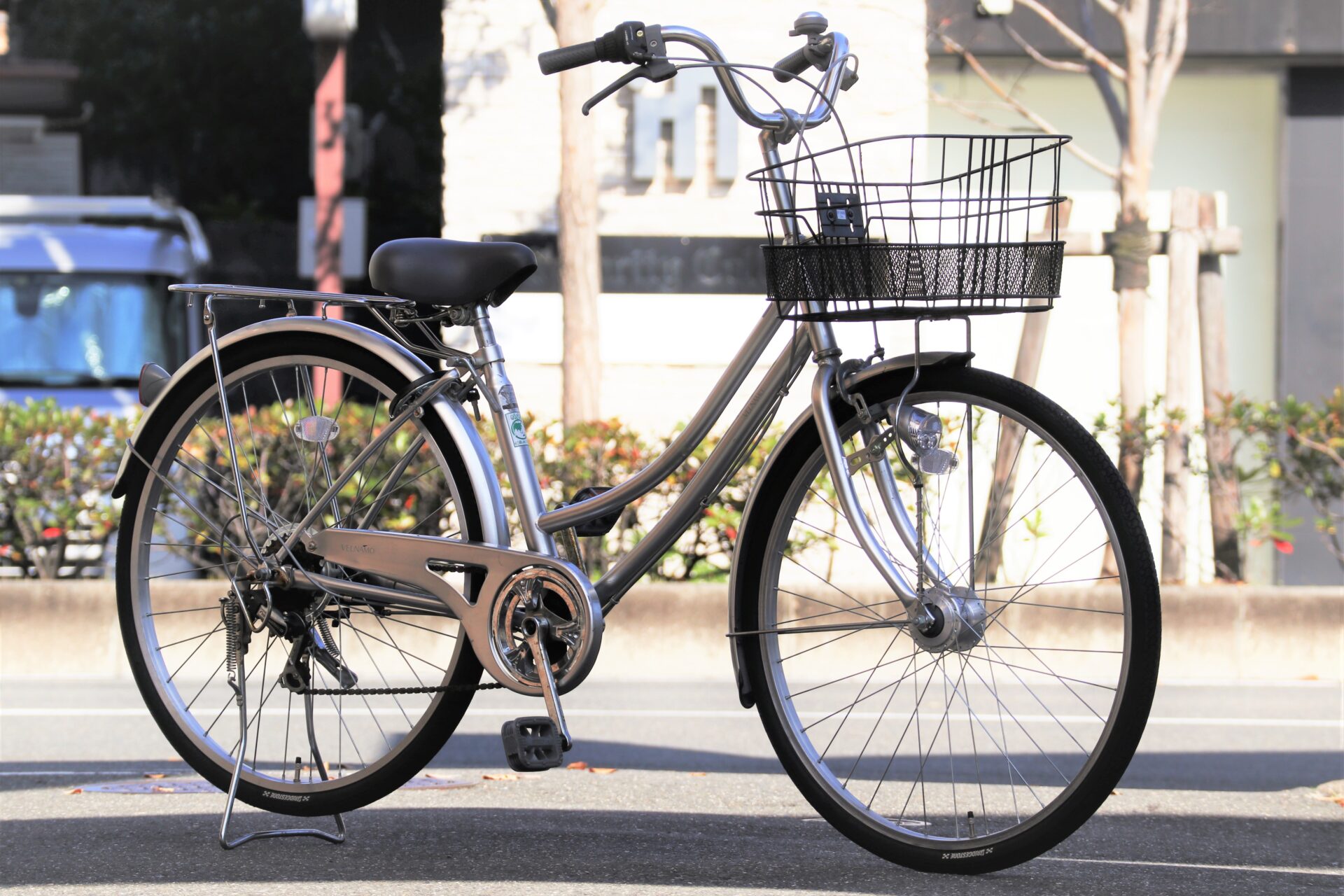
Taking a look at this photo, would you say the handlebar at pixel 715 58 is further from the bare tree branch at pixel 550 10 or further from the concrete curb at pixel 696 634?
the bare tree branch at pixel 550 10

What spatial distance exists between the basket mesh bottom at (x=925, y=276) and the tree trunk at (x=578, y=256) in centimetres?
651

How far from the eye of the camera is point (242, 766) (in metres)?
3.65

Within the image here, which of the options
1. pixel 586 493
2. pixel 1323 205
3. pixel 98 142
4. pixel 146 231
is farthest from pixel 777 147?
pixel 98 142

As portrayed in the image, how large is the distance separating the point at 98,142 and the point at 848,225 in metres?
17.7

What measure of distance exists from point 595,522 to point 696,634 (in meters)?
3.65

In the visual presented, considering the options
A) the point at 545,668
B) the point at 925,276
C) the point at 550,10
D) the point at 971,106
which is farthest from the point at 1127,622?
the point at 971,106

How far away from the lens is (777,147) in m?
3.32

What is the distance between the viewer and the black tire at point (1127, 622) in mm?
2895

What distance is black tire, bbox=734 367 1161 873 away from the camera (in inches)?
114

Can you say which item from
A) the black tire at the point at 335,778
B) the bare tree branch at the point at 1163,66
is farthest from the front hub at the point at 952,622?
the bare tree branch at the point at 1163,66

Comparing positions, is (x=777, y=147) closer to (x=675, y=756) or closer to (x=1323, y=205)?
(x=675, y=756)

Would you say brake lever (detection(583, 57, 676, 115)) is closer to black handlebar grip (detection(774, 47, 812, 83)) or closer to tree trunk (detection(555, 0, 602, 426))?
black handlebar grip (detection(774, 47, 812, 83))

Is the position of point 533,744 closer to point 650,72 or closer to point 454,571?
point 454,571

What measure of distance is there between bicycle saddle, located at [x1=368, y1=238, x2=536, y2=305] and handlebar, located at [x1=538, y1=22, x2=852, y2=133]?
0.43 metres
